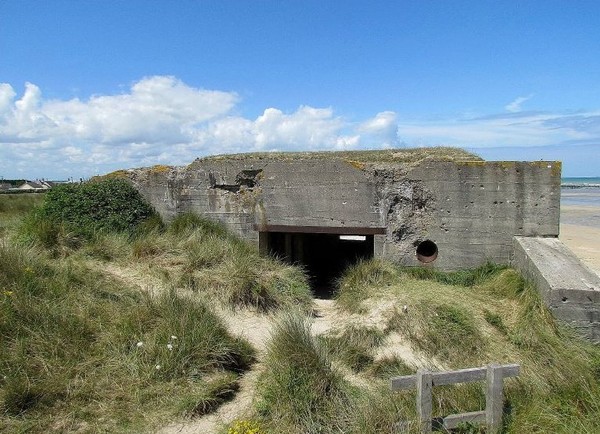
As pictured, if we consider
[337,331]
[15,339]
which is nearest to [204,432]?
[15,339]

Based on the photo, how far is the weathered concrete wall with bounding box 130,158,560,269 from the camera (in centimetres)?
800

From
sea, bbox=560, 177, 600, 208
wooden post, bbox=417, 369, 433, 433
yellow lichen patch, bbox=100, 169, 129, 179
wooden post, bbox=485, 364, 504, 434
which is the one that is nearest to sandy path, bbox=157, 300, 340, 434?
wooden post, bbox=417, 369, 433, 433

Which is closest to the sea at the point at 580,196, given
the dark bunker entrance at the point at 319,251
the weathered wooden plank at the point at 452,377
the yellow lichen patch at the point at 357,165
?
the dark bunker entrance at the point at 319,251

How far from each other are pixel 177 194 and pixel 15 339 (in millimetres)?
5206

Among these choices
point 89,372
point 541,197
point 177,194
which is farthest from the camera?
point 177,194

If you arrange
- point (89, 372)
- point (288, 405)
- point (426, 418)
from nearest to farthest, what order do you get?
1. point (426, 418)
2. point (288, 405)
3. point (89, 372)

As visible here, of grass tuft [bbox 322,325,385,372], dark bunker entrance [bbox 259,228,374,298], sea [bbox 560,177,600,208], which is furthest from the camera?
sea [bbox 560,177,600,208]

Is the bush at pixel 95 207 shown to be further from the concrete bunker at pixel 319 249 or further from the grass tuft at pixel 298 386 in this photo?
the grass tuft at pixel 298 386

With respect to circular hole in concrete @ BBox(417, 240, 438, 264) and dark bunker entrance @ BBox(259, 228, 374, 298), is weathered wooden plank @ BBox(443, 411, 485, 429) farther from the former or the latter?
dark bunker entrance @ BBox(259, 228, 374, 298)

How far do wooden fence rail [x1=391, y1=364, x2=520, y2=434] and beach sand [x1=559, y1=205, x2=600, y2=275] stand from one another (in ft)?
32.3

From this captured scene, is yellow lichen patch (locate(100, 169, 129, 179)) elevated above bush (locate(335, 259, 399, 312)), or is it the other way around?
yellow lichen patch (locate(100, 169, 129, 179))

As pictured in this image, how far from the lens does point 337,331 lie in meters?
6.31

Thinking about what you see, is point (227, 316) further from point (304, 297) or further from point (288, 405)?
point (288, 405)

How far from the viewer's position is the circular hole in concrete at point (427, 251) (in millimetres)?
8461
